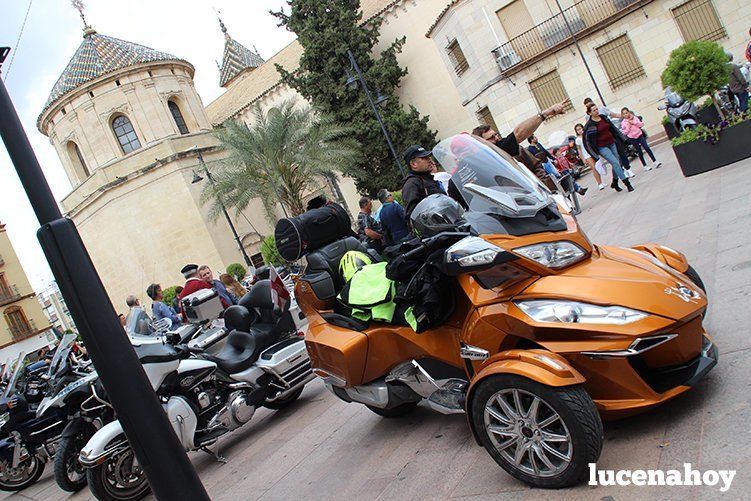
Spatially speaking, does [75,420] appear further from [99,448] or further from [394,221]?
[394,221]

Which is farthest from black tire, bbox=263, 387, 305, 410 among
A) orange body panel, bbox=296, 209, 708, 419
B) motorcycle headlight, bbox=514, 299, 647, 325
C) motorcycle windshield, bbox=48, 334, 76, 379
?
motorcycle headlight, bbox=514, 299, 647, 325

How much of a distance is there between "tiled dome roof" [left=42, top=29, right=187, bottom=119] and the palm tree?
15804 mm

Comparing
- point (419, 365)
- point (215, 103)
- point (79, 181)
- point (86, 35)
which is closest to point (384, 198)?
point (419, 365)

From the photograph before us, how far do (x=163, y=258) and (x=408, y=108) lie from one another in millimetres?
17119

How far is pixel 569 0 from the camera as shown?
2597 cm

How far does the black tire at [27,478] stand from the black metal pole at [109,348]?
6056 mm

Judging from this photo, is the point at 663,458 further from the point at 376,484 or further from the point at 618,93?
the point at 618,93

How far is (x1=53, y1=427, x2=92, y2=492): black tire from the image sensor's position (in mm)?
6109

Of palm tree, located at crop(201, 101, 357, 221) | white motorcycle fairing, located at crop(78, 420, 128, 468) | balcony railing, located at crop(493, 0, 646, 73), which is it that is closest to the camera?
white motorcycle fairing, located at crop(78, 420, 128, 468)

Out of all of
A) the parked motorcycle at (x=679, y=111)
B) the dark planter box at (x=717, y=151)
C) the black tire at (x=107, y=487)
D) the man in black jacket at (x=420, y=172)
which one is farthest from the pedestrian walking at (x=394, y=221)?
the parked motorcycle at (x=679, y=111)

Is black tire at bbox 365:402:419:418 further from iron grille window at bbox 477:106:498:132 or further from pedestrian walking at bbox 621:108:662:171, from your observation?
iron grille window at bbox 477:106:498:132

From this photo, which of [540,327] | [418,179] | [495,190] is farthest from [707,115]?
[540,327]

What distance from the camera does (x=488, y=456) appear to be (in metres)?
3.39

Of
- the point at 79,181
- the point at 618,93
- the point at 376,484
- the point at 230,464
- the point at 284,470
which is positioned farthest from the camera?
the point at 79,181
